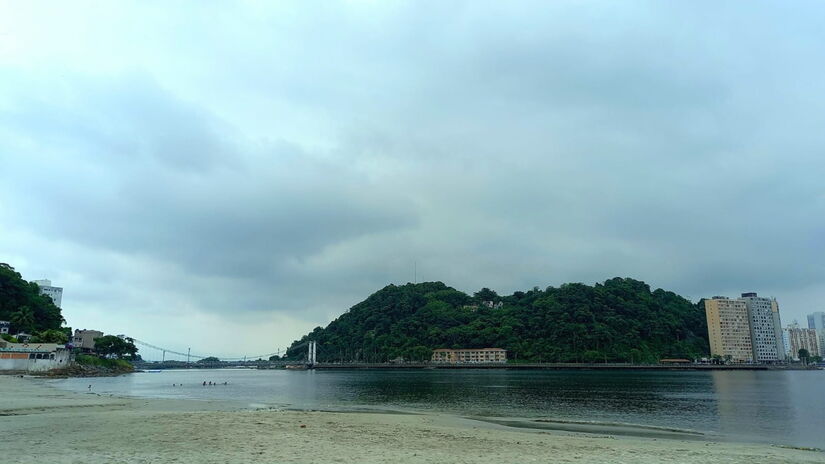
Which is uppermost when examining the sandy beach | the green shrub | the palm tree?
the palm tree

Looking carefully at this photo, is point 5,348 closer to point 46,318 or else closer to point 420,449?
point 46,318

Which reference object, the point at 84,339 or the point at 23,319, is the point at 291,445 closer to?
the point at 23,319

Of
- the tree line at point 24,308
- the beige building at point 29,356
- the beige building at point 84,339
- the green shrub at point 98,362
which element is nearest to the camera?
the beige building at point 29,356

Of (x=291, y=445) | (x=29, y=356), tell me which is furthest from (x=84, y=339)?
(x=291, y=445)

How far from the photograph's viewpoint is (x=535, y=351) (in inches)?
7603

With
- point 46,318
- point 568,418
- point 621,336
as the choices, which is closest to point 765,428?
point 568,418

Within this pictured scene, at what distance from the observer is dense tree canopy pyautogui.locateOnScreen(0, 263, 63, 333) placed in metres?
101

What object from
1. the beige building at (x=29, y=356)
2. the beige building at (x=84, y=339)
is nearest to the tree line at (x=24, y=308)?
the beige building at (x=29, y=356)

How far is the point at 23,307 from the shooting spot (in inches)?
4092

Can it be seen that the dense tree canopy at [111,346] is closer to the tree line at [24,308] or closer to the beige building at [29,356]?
the tree line at [24,308]

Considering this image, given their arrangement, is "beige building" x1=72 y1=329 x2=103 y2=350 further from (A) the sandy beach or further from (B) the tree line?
(A) the sandy beach

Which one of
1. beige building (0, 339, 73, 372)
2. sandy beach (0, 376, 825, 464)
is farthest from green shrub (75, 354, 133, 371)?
sandy beach (0, 376, 825, 464)

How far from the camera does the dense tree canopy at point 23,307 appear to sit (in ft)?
333

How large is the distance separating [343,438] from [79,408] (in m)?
21.8
